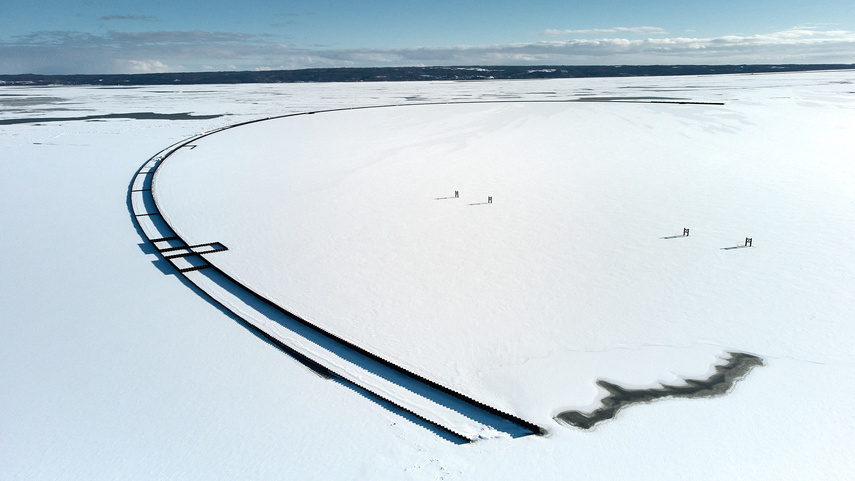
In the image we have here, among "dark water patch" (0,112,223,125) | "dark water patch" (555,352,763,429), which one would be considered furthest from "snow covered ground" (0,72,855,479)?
"dark water patch" (0,112,223,125)

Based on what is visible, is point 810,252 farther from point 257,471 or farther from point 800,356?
point 257,471

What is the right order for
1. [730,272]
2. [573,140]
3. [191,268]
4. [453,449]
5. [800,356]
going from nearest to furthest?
[453,449] < [800,356] < [730,272] < [191,268] < [573,140]

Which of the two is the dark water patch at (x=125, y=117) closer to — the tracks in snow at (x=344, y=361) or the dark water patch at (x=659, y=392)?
the tracks in snow at (x=344, y=361)

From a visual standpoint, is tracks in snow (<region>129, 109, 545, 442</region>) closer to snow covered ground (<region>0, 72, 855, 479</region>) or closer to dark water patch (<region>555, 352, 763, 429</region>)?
snow covered ground (<region>0, 72, 855, 479</region>)

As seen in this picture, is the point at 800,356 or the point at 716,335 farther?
the point at 716,335

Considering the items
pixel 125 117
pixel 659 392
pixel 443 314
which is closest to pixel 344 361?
pixel 443 314

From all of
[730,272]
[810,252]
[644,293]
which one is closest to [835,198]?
[810,252]
